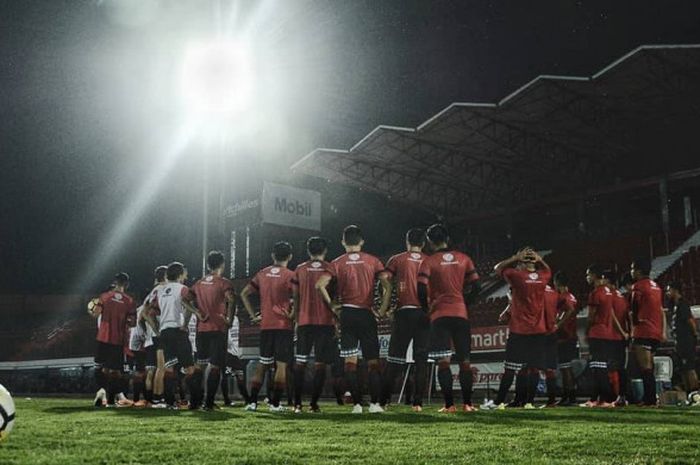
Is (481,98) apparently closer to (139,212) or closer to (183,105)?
(183,105)

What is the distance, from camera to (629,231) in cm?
3212

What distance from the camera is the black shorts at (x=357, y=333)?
8.57m

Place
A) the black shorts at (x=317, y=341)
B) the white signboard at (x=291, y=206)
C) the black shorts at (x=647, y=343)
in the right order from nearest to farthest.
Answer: the black shorts at (x=317, y=341), the black shorts at (x=647, y=343), the white signboard at (x=291, y=206)

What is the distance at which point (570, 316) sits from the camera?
423 inches

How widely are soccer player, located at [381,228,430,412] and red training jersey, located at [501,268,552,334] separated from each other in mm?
1234

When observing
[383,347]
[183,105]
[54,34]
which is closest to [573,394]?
[383,347]

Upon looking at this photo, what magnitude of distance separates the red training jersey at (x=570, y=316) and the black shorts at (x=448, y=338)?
2.68 m

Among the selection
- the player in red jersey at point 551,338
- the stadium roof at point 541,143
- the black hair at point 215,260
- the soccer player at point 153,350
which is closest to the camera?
the player in red jersey at point 551,338

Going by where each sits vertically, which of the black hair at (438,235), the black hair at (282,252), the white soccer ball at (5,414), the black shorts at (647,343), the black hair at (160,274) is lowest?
the white soccer ball at (5,414)

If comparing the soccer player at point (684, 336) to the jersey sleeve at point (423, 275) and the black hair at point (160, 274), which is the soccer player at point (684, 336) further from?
the black hair at point (160, 274)

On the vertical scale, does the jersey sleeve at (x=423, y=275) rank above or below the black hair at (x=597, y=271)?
below

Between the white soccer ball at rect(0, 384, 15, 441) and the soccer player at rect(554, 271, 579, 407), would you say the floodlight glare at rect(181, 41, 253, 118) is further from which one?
the white soccer ball at rect(0, 384, 15, 441)

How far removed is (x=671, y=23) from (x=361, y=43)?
32.6ft

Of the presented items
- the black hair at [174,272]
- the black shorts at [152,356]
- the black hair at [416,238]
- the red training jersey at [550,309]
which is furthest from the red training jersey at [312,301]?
the black shorts at [152,356]
